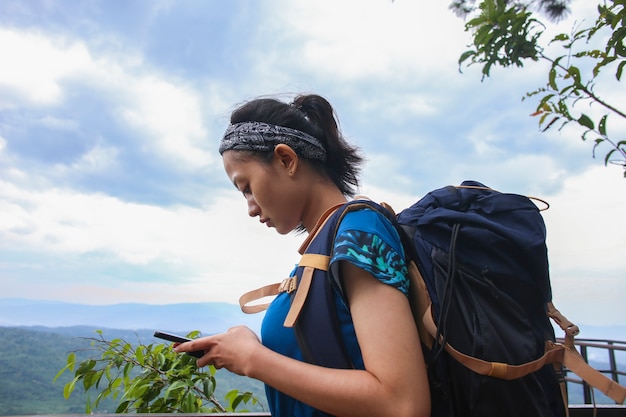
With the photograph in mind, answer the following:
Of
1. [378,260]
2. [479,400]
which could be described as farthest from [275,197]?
[479,400]

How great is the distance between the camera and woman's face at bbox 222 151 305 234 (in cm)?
101

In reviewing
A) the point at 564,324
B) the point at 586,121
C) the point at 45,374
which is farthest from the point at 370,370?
the point at 45,374

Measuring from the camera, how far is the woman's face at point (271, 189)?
3.31 feet

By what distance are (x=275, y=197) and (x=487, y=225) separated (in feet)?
1.45

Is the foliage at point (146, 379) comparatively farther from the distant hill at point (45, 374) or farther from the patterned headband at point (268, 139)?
the patterned headband at point (268, 139)

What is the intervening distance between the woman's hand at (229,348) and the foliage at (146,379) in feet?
2.92

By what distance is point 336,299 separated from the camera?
781 millimetres

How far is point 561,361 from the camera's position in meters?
0.78

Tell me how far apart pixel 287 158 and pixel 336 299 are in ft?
1.21

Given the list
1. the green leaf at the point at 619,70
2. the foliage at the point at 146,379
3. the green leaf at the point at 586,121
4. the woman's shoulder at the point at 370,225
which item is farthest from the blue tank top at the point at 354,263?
the green leaf at the point at 586,121

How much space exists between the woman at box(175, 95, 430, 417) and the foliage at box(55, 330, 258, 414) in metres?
0.89

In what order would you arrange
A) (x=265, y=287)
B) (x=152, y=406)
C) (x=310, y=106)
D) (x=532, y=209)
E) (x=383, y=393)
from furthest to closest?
1. (x=152, y=406)
2. (x=310, y=106)
3. (x=265, y=287)
4. (x=532, y=209)
5. (x=383, y=393)

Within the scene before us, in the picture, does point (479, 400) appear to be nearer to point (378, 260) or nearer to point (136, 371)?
point (378, 260)

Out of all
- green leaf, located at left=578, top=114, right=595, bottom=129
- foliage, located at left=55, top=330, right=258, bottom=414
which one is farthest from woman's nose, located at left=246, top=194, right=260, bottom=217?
green leaf, located at left=578, top=114, right=595, bottom=129
